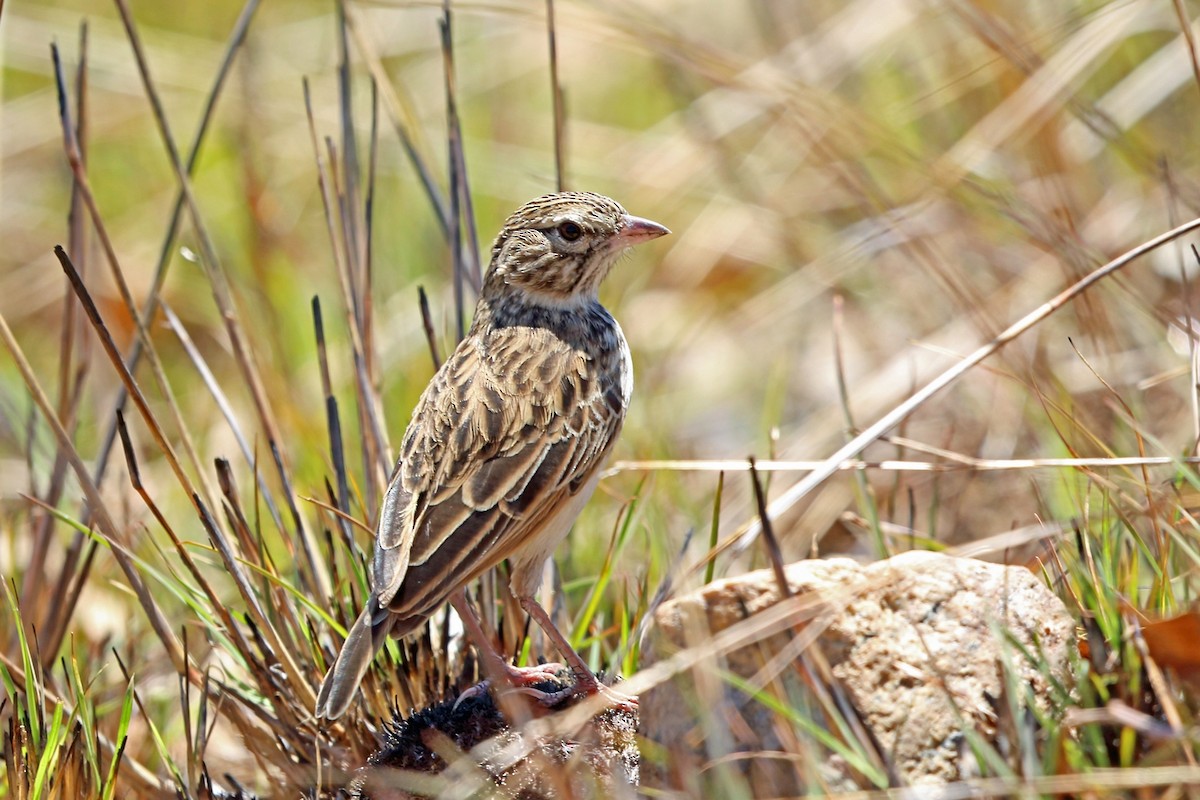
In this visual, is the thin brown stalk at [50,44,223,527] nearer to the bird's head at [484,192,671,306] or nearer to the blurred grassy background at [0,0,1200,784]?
the blurred grassy background at [0,0,1200,784]

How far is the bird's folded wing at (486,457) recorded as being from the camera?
373cm

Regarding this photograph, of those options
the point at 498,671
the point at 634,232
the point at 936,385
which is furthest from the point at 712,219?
the point at 498,671

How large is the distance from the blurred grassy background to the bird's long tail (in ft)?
3.06

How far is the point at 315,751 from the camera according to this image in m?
3.70

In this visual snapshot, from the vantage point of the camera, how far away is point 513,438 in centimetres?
427

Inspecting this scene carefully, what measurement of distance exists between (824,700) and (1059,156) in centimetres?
500

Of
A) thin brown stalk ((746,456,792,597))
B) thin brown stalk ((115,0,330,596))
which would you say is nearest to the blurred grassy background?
thin brown stalk ((115,0,330,596))

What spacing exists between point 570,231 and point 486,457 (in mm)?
1033

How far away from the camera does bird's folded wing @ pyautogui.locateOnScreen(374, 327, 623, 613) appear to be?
3.73m

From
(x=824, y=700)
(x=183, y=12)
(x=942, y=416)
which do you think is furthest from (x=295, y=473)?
(x=183, y=12)

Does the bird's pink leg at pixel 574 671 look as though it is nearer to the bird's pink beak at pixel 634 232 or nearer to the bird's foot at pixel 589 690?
the bird's foot at pixel 589 690

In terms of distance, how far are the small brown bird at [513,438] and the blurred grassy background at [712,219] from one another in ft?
1.62

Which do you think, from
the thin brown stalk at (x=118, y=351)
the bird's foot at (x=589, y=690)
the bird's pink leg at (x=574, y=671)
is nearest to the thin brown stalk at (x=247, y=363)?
the thin brown stalk at (x=118, y=351)

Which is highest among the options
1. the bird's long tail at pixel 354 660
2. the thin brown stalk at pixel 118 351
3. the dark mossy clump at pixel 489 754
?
the thin brown stalk at pixel 118 351
